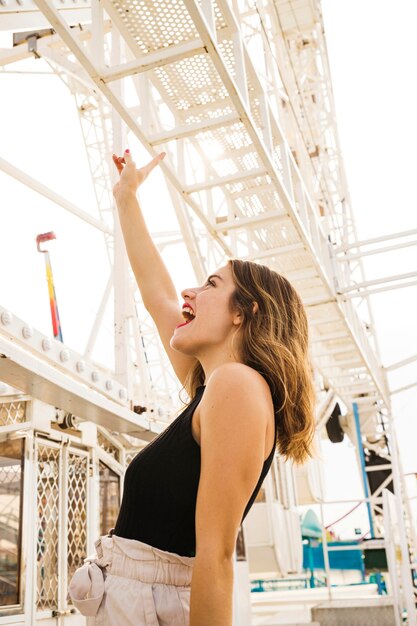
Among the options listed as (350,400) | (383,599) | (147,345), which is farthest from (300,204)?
(147,345)

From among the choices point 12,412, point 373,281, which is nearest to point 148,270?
point 12,412

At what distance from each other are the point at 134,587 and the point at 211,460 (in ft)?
1.27

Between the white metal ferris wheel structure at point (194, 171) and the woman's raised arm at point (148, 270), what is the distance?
53.5 inches

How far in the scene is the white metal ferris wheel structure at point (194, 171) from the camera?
171 inches

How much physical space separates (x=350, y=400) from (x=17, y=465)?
9686 mm

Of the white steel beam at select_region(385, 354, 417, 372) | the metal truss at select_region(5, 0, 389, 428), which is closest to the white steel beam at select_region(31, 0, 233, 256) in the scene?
the metal truss at select_region(5, 0, 389, 428)

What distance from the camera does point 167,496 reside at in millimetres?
1544

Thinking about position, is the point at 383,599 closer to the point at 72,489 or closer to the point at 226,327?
the point at 72,489

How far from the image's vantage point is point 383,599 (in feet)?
39.2

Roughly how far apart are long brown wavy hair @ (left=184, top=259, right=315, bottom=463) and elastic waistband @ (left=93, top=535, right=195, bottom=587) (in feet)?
1.58

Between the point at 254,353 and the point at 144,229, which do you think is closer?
the point at 254,353

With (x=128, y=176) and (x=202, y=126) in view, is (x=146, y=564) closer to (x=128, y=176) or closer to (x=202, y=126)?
(x=128, y=176)

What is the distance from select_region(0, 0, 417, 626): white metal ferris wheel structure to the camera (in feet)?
14.3

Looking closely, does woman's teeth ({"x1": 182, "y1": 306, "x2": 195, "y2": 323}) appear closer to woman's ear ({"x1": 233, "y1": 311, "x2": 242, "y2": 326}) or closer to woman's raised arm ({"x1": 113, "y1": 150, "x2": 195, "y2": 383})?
woman's ear ({"x1": 233, "y1": 311, "x2": 242, "y2": 326})
